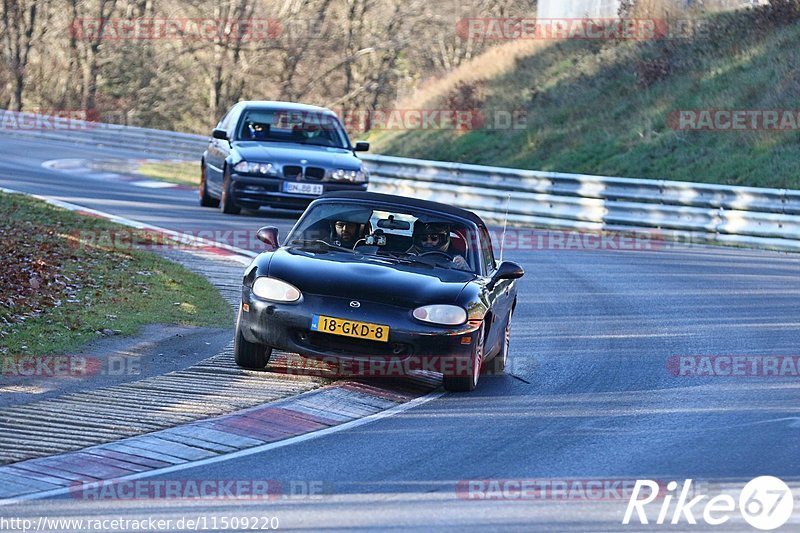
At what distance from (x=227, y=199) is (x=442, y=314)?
11359mm

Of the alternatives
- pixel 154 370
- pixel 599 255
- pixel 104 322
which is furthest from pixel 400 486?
pixel 599 255

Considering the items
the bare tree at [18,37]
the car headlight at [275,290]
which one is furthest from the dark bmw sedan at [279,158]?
the bare tree at [18,37]

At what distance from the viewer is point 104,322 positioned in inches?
431

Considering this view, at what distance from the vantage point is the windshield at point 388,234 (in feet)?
33.0

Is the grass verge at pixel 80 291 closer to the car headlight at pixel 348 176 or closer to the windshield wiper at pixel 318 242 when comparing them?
the windshield wiper at pixel 318 242

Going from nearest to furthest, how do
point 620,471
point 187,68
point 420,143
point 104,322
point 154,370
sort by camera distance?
point 620,471 < point 154,370 < point 104,322 < point 420,143 < point 187,68

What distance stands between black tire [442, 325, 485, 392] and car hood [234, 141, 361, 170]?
414 inches

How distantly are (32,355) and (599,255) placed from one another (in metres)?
11.3

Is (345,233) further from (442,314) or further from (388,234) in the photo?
(442,314)

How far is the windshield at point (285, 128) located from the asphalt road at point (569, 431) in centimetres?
604

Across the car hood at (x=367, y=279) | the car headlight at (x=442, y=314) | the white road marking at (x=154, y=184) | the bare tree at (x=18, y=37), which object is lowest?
the white road marking at (x=154, y=184)

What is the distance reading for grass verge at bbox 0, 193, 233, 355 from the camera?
10.4 m

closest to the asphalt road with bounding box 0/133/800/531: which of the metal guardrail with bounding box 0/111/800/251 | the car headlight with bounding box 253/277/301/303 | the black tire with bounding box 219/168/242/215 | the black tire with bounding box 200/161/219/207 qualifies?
the car headlight with bounding box 253/277/301/303

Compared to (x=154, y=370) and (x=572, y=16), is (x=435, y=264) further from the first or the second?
(x=572, y=16)
